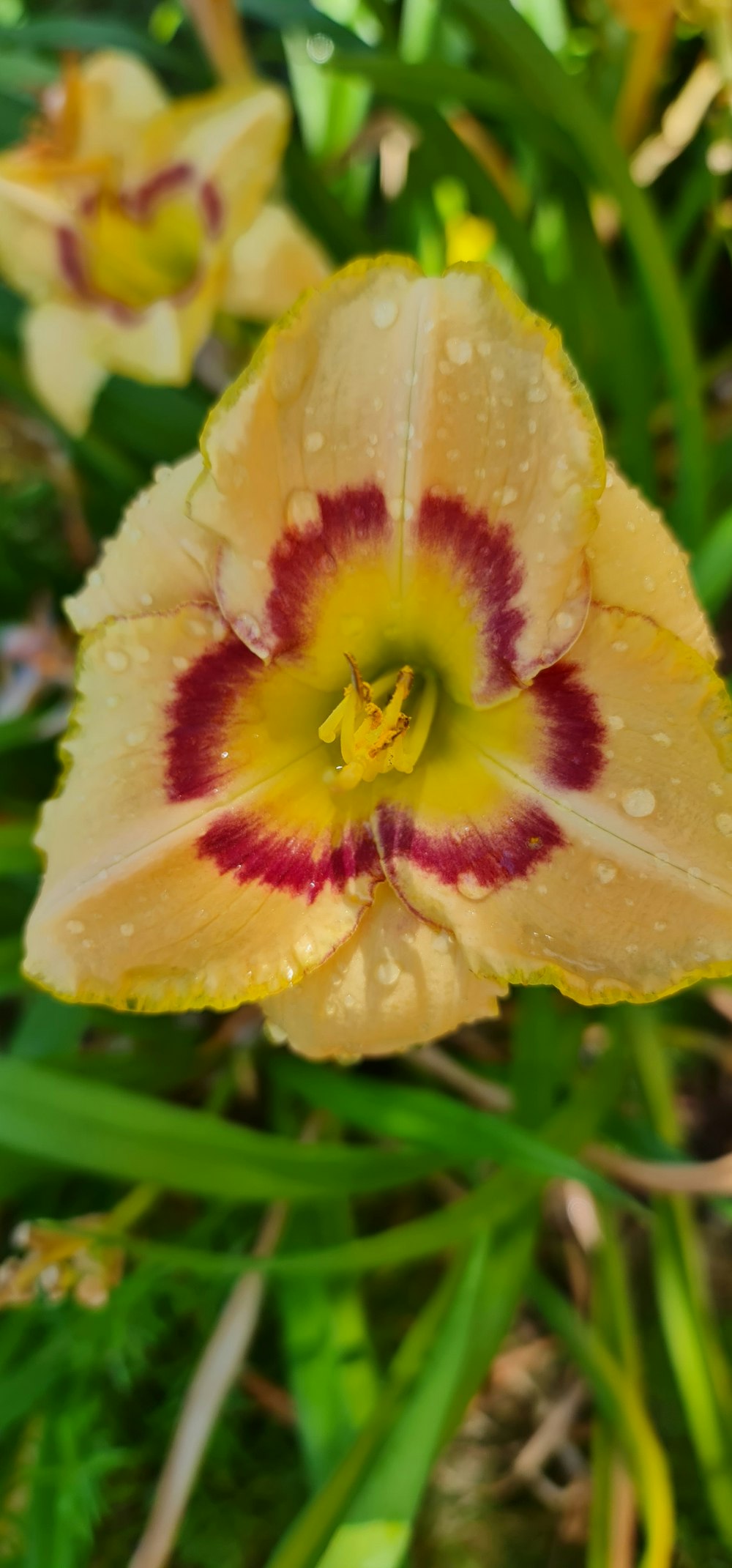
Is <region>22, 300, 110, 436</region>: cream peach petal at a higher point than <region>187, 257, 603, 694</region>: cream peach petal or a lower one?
lower

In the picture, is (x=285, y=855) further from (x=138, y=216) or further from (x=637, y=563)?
(x=138, y=216)

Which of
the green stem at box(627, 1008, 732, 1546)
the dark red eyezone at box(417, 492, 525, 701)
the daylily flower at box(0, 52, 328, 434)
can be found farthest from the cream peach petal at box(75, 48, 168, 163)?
the green stem at box(627, 1008, 732, 1546)

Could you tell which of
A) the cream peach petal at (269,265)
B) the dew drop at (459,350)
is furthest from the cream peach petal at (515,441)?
the cream peach petal at (269,265)

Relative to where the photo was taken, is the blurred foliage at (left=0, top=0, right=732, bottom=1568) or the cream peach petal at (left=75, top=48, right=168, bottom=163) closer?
the blurred foliage at (left=0, top=0, right=732, bottom=1568)

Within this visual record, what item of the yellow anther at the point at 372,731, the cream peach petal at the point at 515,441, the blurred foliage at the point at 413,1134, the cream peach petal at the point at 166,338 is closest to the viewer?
the cream peach petal at the point at 515,441

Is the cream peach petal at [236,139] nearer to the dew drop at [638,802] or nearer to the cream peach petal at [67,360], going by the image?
the cream peach petal at [67,360]

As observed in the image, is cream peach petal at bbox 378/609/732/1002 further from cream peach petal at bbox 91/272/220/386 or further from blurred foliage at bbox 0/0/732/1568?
cream peach petal at bbox 91/272/220/386
